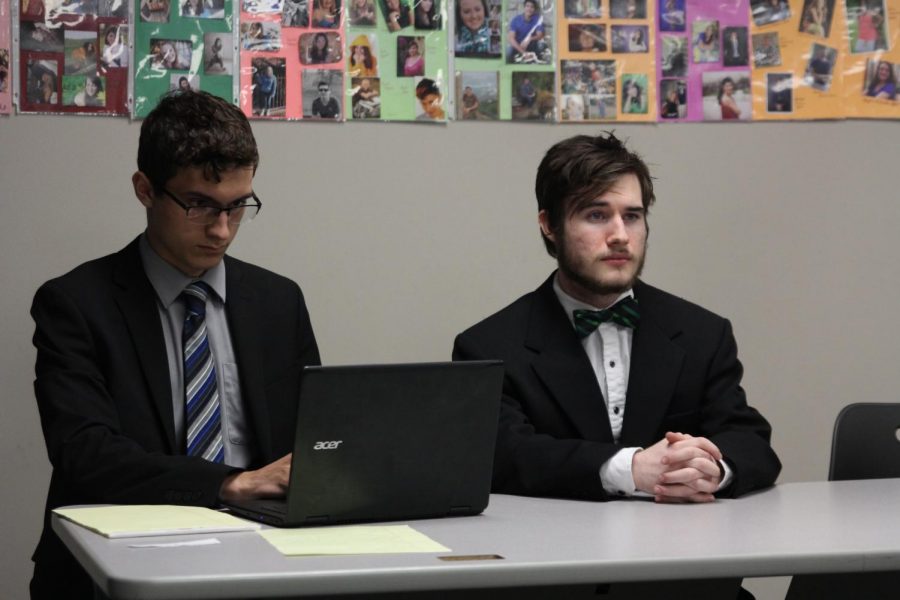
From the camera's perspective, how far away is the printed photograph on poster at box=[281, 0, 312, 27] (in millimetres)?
3336

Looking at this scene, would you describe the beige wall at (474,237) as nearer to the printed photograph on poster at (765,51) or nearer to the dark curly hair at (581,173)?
the printed photograph on poster at (765,51)

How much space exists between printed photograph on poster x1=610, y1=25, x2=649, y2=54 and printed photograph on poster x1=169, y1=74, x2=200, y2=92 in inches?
48.4

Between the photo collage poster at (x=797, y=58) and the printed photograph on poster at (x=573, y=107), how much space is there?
55 centimetres

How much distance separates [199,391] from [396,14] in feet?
4.62

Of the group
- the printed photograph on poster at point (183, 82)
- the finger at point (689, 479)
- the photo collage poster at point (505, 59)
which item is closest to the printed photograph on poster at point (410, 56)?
the photo collage poster at point (505, 59)

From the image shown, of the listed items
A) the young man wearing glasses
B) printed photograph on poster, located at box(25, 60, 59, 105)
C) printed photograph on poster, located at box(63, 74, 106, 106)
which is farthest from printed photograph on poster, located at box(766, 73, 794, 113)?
printed photograph on poster, located at box(25, 60, 59, 105)

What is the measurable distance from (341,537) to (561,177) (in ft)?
4.06

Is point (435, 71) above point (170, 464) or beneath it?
above

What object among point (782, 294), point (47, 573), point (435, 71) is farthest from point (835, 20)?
point (47, 573)

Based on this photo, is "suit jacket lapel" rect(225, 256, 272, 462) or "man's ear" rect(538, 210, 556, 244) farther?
"man's ear" rect(538, 210, 556, 244)

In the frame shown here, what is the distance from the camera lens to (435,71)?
3.43 meters

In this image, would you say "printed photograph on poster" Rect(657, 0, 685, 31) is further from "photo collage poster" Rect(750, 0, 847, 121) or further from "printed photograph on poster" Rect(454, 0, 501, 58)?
"printed photograph on poster" Rect(454, 0, 501, 58)

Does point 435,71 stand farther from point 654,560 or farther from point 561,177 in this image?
point 654,560

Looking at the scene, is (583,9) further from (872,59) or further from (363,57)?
(872,59)
